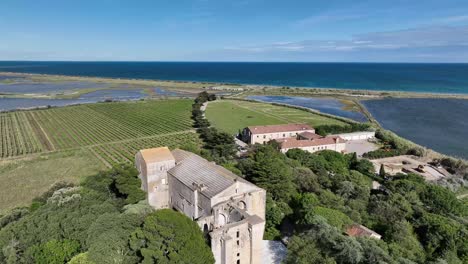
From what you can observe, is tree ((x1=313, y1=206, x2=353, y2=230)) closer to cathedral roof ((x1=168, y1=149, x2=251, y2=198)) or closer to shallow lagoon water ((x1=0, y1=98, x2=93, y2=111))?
cathedral roof ((x1=168, y1=149, x2=251, y2=198))

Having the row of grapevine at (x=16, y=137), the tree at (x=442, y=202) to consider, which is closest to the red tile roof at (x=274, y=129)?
the tree at (x=442, y=202)

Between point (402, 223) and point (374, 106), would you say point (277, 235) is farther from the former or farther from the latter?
point (374, 106)

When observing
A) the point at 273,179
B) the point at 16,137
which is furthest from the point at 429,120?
the point at 16,137

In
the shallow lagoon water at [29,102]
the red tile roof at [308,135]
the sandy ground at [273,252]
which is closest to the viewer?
the sandy ground at [273,252]

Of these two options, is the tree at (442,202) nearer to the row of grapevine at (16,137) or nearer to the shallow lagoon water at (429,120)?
the shallow lagoon water at (429,120)

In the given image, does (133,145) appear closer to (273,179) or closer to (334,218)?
(273,179)

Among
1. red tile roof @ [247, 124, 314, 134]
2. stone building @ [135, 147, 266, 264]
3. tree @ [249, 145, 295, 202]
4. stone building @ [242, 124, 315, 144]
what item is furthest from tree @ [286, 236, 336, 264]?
red tile roof @ [247, 124, 314, 134]
